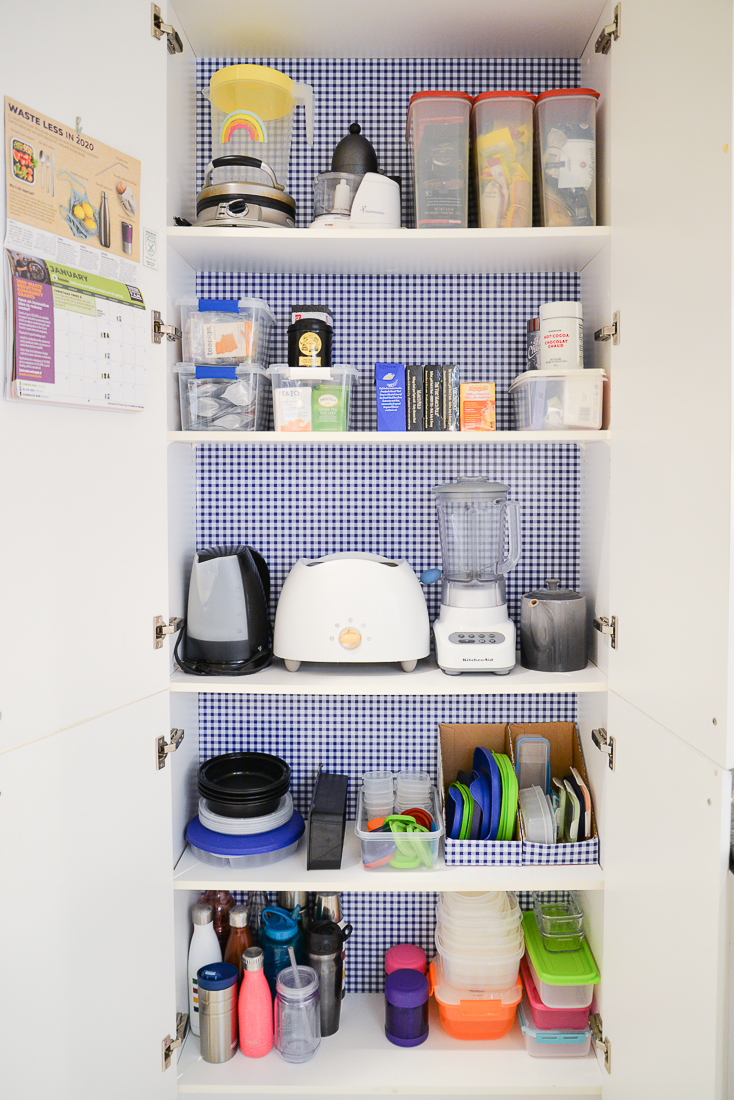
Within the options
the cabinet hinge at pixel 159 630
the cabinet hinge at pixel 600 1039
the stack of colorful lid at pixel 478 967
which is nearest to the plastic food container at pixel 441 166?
the cabinet hinge at pixel 159 630

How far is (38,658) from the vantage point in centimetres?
123

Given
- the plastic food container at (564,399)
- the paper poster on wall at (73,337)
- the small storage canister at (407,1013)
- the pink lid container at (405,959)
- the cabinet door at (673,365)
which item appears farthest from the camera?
the pink lid container at (405,959)

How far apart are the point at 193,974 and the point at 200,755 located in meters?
0.49

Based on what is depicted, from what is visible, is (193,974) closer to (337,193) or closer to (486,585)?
(486,585)

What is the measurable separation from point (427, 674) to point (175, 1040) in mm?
Answer: 946

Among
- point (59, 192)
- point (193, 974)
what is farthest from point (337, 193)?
point (193, 974)

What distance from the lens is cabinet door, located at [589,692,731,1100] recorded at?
1.06 meters

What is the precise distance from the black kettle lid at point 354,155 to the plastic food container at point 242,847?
4.82 ft

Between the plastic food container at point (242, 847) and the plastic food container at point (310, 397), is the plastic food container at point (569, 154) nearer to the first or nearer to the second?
the plastic food container at point (310, 397)

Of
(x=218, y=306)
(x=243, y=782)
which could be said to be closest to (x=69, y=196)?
(x=218, y=306)

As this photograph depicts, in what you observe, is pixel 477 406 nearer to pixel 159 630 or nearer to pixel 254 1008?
pixel 159 630

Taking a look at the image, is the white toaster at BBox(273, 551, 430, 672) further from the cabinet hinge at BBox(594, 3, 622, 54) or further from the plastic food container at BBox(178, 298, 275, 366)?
the cabinet hinge at BBox(594, 3, 622, 54)

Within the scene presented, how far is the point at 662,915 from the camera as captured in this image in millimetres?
1243

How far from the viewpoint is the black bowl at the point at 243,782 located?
1591 millimetres
